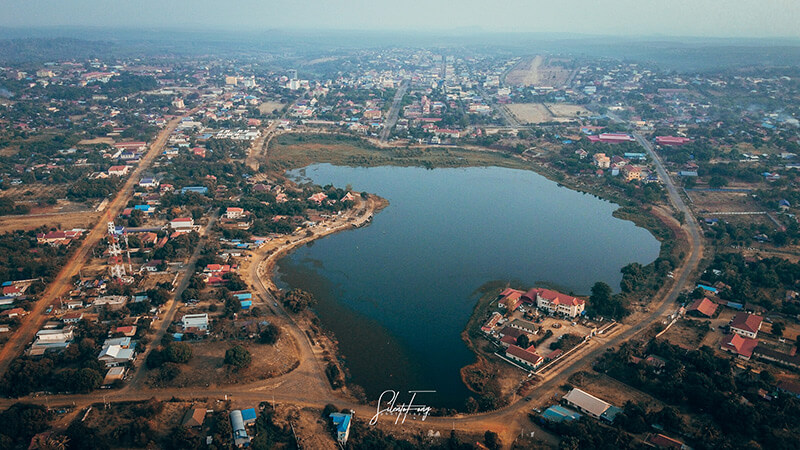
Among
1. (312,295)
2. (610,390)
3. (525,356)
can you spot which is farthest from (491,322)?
(312,295)

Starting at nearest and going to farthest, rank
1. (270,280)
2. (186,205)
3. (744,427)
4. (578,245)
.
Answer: (744,427) → (270,280) → (578,245) → (186,205)

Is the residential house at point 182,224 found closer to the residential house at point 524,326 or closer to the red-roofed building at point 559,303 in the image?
the residential house at point 524,326

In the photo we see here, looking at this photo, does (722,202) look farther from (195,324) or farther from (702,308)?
(195,324)

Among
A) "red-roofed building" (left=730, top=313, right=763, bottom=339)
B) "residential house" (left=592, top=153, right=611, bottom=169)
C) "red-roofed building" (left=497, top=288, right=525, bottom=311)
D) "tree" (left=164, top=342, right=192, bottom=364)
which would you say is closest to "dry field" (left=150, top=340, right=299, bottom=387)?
"tree" (left=164, top=342, right=192, bottom=364)

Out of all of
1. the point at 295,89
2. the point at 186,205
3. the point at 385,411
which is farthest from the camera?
the point at 295,89

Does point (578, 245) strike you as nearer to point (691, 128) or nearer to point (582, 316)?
point (582, 316)

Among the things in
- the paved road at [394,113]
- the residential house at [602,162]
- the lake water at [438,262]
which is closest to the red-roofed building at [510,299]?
the lake water at [438,262]

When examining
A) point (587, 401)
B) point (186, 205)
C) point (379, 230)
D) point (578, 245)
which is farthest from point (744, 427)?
point (186, 205)
